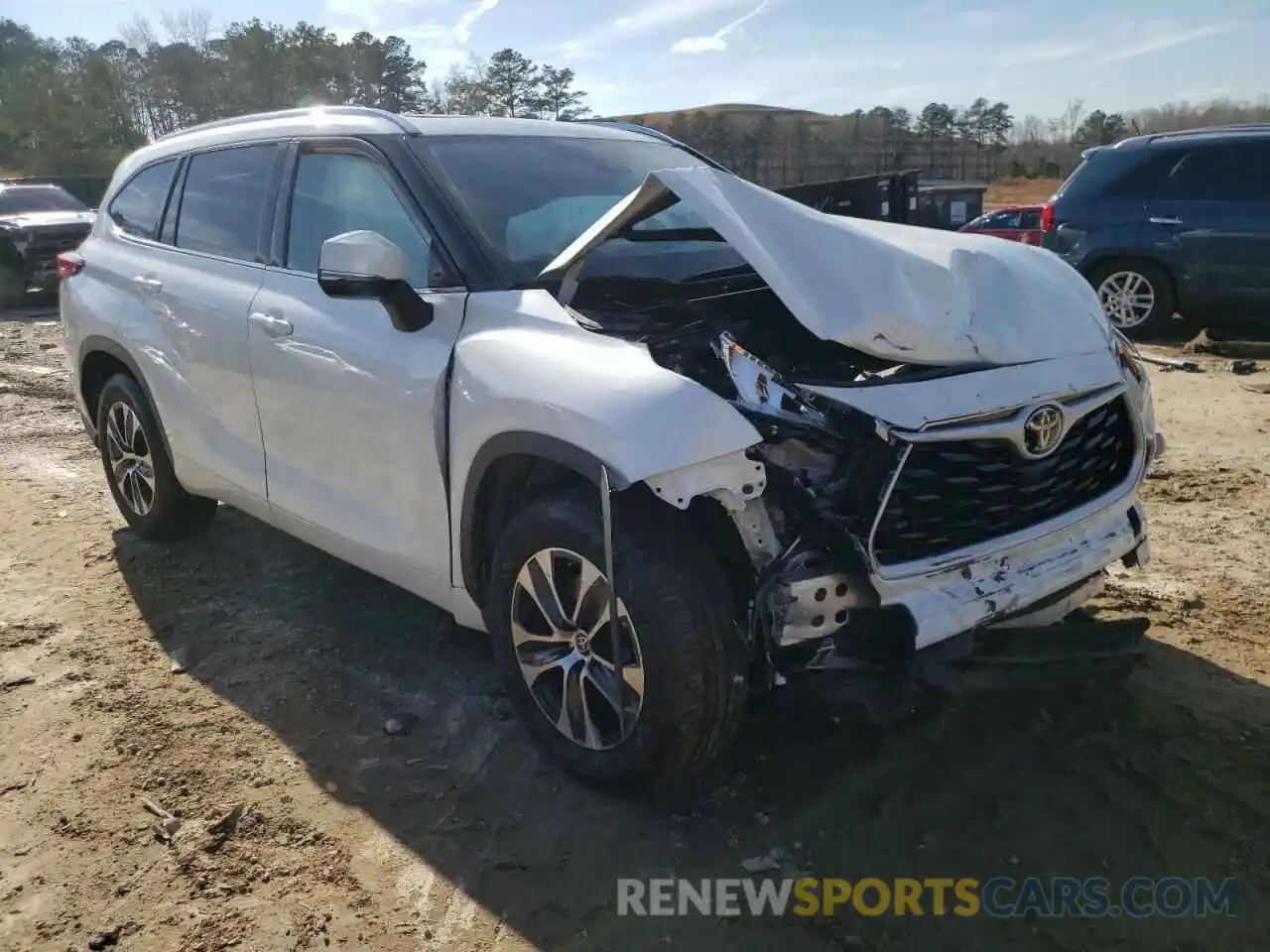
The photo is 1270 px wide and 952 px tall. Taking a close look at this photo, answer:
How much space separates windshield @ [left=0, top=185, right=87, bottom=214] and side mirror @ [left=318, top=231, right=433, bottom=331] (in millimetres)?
15931

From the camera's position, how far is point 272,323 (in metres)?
3.58

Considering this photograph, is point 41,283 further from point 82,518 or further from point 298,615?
point 298,615

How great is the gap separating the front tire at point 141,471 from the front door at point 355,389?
1.12m

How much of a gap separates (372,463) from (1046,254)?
7.69 ft

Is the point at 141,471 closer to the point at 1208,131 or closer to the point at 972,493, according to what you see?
the point at 972,493

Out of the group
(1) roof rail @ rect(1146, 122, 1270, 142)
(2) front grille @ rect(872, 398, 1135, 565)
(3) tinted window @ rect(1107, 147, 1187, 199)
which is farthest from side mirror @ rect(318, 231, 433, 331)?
(1) roof rail @ rect(1146, 122, 1270, 142)

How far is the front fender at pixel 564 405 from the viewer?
2359 millimetres

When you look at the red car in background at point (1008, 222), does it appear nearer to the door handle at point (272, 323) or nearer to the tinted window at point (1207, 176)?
the tinted window at point (1207, 176)

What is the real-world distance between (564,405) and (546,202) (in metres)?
1.13

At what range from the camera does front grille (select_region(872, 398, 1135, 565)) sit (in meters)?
2.49

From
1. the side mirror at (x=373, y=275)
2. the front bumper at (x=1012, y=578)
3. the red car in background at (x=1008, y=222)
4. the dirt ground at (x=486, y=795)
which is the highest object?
the side mirror at (x=373, y=275)

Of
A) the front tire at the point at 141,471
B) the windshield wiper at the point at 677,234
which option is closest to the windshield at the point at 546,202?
the windshield wiper at the point at 677,234

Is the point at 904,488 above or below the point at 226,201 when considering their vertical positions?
below

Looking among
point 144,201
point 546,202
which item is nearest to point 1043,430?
point 546,202
